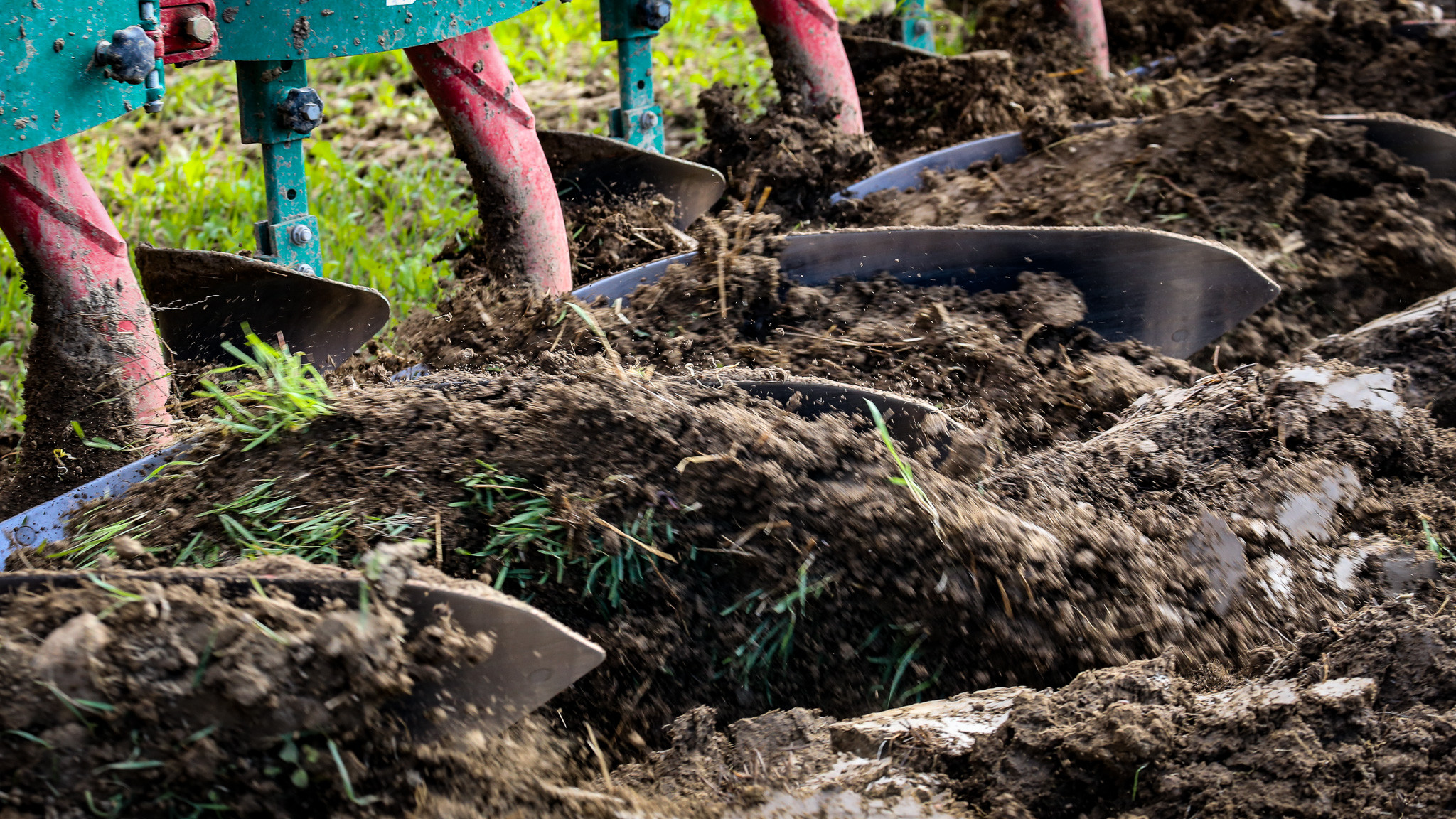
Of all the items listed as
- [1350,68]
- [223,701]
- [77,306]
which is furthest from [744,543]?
[1350,68]

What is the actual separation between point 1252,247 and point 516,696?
2653 mm

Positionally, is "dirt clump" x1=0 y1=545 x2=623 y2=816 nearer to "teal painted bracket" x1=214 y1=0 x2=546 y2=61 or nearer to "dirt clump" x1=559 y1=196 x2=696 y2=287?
"teal painted bracket" x1=214 y1=0 x2=546 y2=61

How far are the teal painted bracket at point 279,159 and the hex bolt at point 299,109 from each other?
0.03 ft

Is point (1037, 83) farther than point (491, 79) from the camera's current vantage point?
Yes

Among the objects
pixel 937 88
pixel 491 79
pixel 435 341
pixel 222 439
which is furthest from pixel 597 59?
pixel 222 439

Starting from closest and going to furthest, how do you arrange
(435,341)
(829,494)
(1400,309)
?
1. (829,494)
2. (435,341)
3. (1400,309)

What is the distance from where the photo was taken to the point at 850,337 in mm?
2543

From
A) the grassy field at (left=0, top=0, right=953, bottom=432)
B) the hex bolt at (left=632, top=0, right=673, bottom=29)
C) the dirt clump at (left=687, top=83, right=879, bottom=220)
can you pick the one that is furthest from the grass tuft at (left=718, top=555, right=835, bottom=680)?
the hex bolt at (left=632, top=0, right=673, bottom=29)

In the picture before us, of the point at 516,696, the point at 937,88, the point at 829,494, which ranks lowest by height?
the point at 516,696

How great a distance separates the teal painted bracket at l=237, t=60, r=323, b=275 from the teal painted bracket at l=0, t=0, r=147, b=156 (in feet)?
1.47

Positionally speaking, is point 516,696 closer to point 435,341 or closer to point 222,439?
point 222,439

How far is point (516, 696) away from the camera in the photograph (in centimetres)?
152

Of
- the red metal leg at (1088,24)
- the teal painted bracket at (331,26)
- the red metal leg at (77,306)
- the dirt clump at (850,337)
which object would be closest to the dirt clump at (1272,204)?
the dirt clump at (850,337)

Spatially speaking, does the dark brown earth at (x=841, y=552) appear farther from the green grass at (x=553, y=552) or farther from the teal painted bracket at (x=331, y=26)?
the teal painted bracket at (x=331, y=26)
